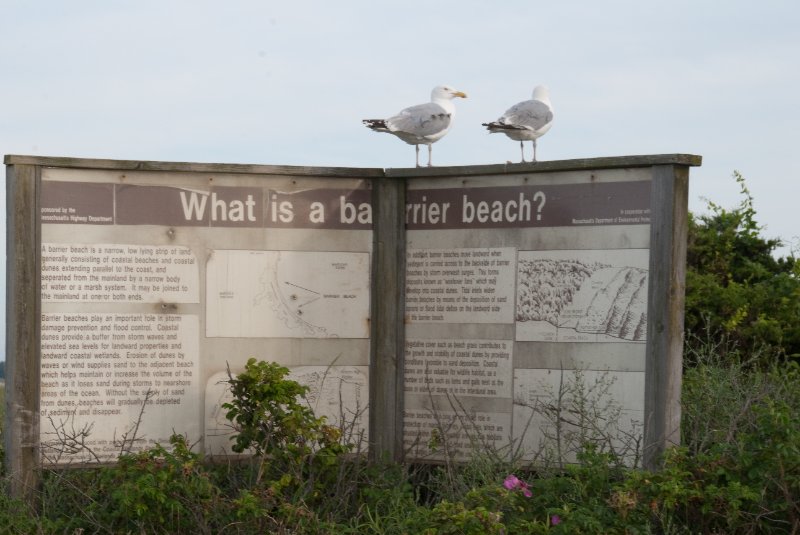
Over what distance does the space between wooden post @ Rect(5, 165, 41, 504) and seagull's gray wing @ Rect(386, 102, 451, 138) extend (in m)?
2.57

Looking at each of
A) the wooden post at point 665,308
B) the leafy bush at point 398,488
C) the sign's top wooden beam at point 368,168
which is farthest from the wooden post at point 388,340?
the wooden post at point 665,308

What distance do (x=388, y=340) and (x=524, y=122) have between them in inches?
73.6

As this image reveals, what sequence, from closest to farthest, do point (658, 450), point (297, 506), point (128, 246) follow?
1. point (297, 506)
2. point (658, 450)
3. point (128, 246)

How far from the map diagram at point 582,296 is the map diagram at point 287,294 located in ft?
3.78

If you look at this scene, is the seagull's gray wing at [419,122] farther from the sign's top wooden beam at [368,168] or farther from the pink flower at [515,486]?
the pink flower at [515,486]

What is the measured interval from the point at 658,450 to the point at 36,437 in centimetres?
394

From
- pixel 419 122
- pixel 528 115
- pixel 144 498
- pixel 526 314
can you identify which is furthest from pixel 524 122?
pixel 144 498

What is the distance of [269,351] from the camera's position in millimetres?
7574

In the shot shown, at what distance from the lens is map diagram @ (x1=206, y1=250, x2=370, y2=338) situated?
7.51m

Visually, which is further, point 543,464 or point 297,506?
point 543,464

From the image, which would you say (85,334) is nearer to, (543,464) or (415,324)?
(415,324)

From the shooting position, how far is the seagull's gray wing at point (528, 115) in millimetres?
8070

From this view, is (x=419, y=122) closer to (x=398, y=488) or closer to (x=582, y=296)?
(x=582, y=296)

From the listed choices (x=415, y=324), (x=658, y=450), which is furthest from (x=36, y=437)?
(x=658, y=450)
